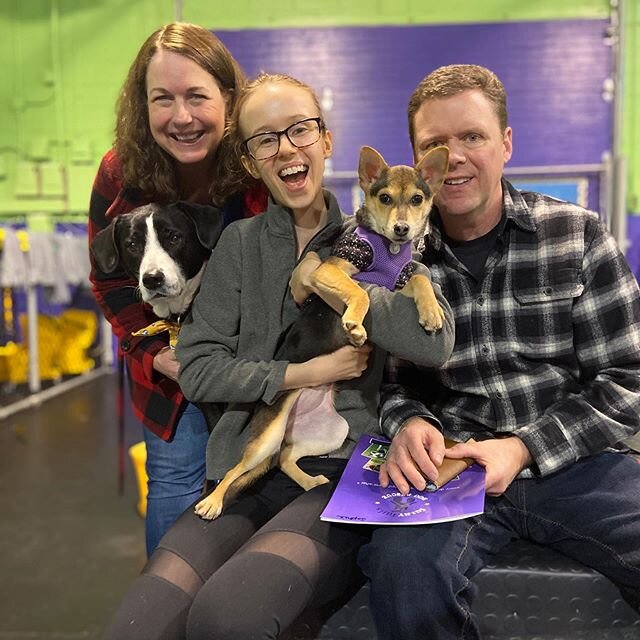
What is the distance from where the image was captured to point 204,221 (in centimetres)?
178

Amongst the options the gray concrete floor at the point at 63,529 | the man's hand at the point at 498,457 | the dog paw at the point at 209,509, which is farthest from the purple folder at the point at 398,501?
the gray concrete floor at the point at 63,529

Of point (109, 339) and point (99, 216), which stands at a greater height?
point (99, 216)

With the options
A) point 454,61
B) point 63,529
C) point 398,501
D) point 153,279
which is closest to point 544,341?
point 398,501

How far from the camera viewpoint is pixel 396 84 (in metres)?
7.02

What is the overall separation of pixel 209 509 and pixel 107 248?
0.80 metres

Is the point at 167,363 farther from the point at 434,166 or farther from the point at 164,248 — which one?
the point at 434,166

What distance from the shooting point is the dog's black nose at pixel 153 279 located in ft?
5.64

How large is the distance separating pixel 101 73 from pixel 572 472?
25.2 ft

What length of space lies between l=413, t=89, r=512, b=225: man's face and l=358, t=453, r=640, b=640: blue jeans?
68cm

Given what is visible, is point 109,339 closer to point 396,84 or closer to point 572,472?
point 396,84

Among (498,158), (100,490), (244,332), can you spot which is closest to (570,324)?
(498,158)

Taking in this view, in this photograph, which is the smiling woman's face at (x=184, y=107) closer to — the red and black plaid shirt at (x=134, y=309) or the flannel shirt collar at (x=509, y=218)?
the red and black plaid shirt at (x=134, y=309)

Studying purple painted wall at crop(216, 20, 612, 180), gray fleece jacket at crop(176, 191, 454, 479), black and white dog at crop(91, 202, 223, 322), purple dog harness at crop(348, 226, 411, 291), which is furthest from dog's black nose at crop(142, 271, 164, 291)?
purple painted wall at crop(216, 20, 612, 180)

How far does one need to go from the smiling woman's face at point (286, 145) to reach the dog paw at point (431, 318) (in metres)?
0.43
